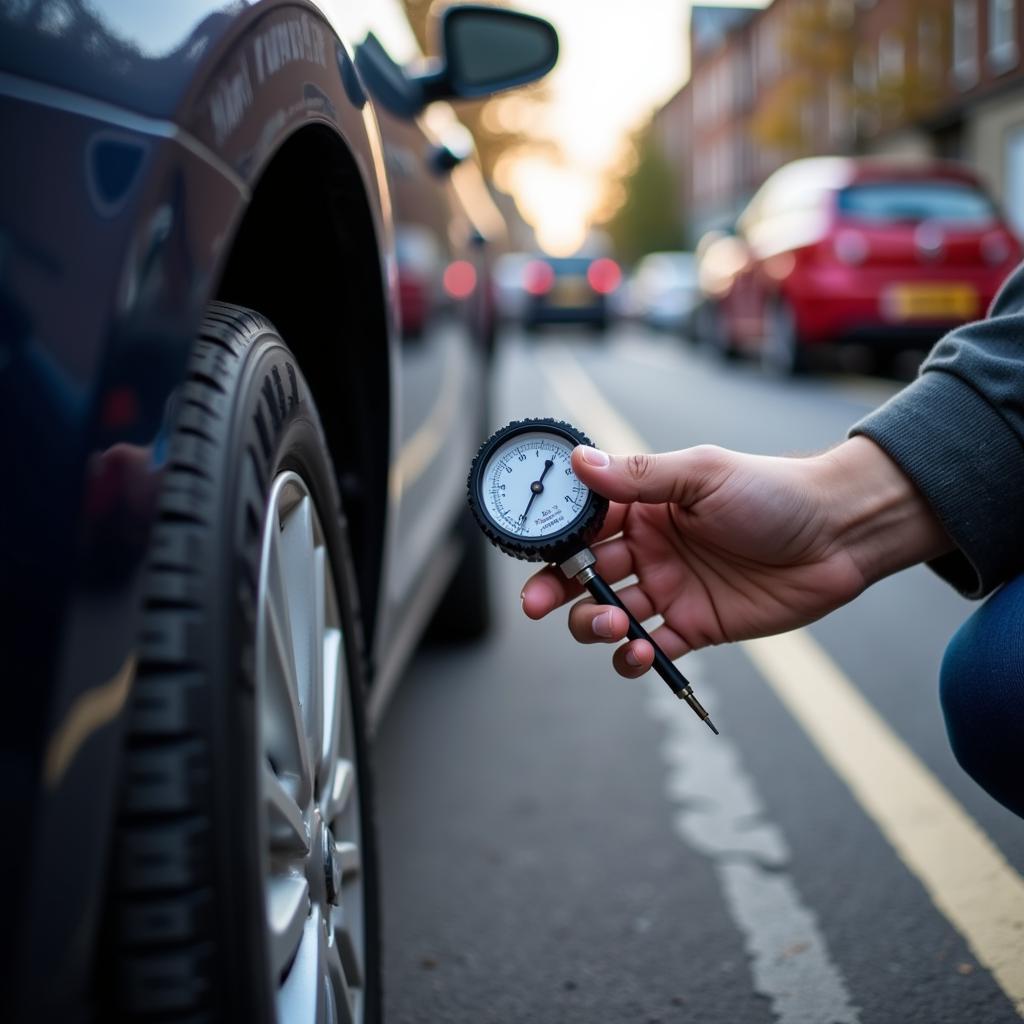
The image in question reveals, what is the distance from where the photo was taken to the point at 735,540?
6.07ft

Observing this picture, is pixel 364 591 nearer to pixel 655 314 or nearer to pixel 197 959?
pixel 197 959

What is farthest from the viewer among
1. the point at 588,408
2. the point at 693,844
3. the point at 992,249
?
the point at 588,408

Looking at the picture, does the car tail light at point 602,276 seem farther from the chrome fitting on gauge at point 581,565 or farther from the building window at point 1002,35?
the chrome fitting on gauge at point 581,565

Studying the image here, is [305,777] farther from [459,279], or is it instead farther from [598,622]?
[459,279]

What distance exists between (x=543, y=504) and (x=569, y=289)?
23.8 meters

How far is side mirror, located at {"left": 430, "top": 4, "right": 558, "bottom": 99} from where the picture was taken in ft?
9.63

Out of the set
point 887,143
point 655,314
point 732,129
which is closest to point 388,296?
point 655,314

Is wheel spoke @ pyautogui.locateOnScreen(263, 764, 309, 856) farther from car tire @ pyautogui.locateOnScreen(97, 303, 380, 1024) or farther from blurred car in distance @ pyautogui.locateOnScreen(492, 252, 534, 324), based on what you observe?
blurred car in distance @ pyautogui.locateOnScreen(492, 252, 534, 324)

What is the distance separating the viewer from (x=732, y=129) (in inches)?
2149

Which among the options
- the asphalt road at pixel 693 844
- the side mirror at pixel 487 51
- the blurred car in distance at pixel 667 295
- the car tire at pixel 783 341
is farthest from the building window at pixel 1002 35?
the side mirror at pixel 487 51

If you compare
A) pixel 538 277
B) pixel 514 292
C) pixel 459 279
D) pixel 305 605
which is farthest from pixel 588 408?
pixel 514 292

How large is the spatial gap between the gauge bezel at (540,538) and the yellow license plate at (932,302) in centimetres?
966

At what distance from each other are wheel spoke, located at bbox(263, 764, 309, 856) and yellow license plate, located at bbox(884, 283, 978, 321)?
10141 millimetres

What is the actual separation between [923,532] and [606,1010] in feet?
2.69
